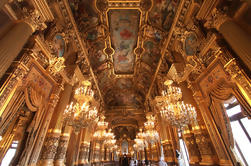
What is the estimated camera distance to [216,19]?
4.27 meters

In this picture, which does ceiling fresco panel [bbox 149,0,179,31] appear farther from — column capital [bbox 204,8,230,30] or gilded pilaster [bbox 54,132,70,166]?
gilded pilaster [bbox 54,132,70,166]

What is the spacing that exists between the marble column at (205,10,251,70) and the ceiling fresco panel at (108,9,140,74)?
17.4 feet

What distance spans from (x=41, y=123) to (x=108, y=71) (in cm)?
874

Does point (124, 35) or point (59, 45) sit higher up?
point (124, 35)

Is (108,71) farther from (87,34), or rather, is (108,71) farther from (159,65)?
(159,65)

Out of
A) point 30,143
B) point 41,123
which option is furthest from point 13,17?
point 30,143

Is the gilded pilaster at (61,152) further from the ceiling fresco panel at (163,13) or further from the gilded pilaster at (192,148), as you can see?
the ceiling fresco panel at (163,13)

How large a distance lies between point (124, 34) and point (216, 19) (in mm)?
6494

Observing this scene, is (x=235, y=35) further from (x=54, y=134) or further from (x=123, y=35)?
(x=54, y=134)

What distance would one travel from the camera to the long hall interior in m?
3.59

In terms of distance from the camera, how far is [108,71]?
12.8 metres

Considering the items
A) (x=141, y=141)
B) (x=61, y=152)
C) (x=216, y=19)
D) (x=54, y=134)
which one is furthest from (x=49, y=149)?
(x=141, y=141)

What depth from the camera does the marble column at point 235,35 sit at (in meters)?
3.26

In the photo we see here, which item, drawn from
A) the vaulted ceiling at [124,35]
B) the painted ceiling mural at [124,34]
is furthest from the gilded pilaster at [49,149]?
the vaulted ceiling at [124,35]
